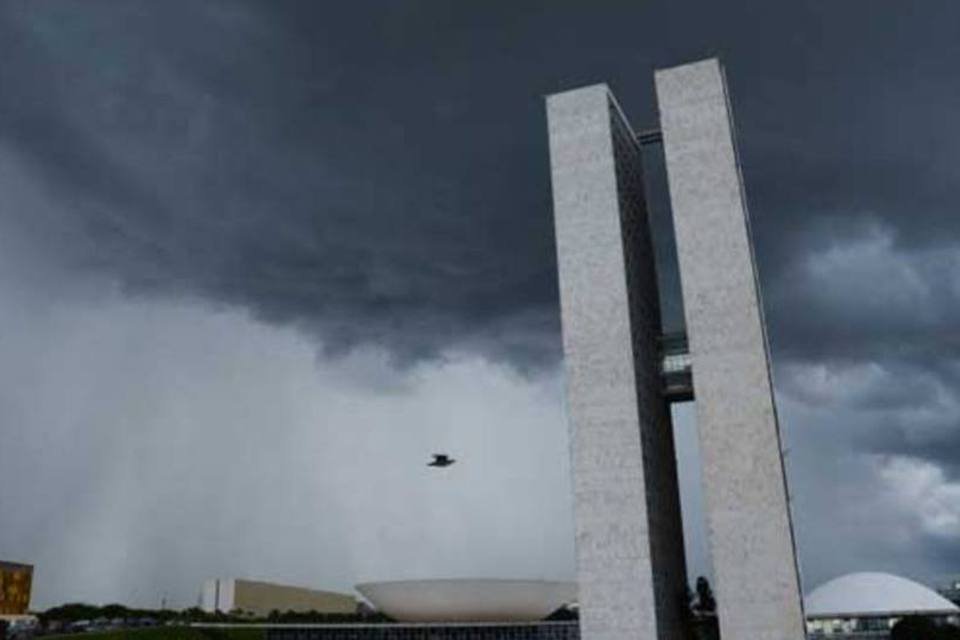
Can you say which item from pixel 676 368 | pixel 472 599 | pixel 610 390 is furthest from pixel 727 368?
pixel 472 599

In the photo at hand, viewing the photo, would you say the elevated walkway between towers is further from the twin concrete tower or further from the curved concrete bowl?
the curved concrete bowl

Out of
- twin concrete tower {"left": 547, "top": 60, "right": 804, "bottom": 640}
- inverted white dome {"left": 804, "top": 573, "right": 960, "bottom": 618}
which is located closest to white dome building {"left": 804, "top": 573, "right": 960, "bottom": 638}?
inverted white dome {"left": 804, "top": 573, "right": 960, "bottom": 618}

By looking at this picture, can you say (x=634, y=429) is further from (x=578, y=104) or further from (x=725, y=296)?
(x=578, y=104)

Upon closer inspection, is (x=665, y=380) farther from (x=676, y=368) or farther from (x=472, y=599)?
(x=472, y=599)

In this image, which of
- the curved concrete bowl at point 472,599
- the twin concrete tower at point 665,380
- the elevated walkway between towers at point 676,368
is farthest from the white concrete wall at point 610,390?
the curved concrete bowl at point 472,599

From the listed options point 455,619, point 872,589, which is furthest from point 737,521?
point 872,589

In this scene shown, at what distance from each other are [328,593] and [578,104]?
215 feet

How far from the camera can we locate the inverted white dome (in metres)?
74.2

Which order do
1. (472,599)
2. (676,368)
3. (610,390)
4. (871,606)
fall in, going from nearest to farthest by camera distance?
(610,390) → (472,599) → (676,368) → (871,606)

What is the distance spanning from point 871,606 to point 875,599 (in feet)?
3.34

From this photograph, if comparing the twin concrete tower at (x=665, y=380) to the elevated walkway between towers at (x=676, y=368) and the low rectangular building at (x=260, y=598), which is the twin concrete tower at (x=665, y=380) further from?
the low rectangular building at (x=260, y=598)

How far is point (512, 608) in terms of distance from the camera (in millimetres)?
46062

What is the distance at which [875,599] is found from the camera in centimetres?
7531

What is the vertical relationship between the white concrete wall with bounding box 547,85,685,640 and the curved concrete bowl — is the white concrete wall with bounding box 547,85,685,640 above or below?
above
